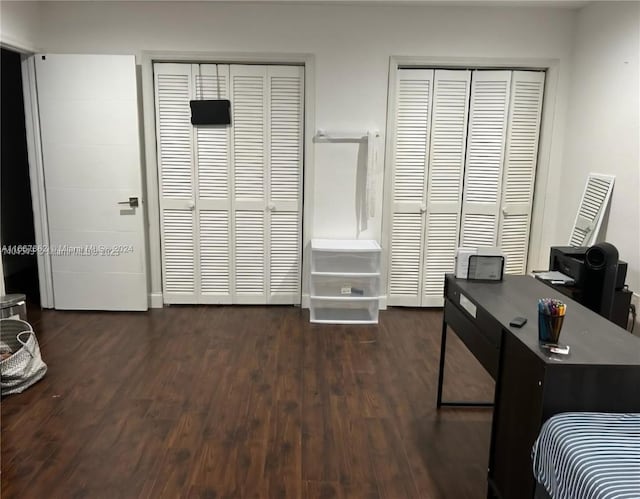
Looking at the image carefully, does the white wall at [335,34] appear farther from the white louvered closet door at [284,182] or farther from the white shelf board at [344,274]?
the white shelf board at [344,274]

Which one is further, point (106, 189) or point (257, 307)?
point (257, 307)

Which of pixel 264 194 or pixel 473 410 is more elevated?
pixel 264 194

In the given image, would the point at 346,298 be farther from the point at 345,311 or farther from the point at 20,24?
the point at 20,24

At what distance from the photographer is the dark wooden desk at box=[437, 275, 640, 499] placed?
1675 millimetres

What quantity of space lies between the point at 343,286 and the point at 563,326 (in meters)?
2.58

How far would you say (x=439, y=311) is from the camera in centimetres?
475

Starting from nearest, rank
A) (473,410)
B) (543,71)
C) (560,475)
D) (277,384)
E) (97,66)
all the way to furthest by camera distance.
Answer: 1. (560,475)
2. (473,410)
3. (277,384)
4. (97,66)
5. (543,71)

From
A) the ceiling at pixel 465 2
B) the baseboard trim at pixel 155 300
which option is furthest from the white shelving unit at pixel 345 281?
the ceiling at pixel 465 2

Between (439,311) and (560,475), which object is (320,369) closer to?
(439,311)

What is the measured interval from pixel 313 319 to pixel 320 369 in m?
0.93

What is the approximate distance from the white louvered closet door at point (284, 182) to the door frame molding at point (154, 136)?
2.3 inches

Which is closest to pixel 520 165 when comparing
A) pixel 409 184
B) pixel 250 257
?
pixel 409 184

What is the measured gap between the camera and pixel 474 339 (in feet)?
7.88

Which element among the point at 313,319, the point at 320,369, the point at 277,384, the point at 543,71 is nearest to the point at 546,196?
the point at 543,71
